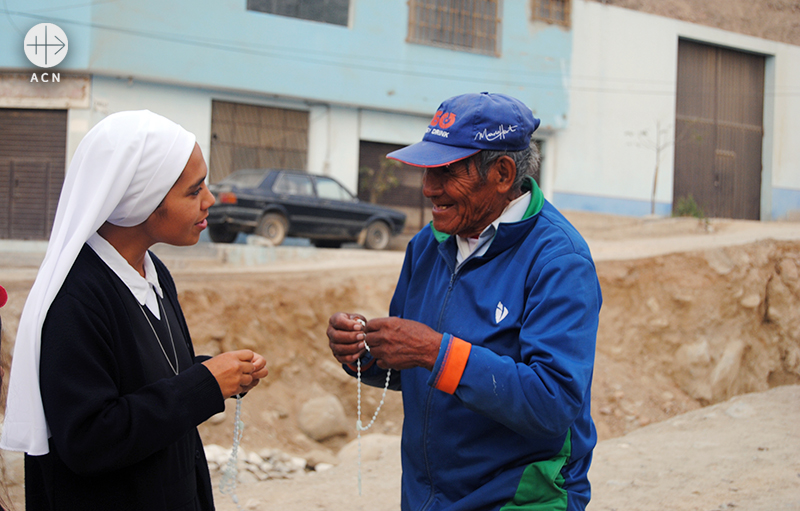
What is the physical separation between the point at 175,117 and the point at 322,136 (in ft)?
11.3

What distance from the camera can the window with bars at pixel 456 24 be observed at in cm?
1639

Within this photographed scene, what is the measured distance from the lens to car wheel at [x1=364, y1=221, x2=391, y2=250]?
13391mm

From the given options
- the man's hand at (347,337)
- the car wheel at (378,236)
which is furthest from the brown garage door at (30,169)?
the man's hand at (347,337)

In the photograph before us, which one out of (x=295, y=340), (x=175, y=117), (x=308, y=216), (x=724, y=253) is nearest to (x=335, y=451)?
(x=295, y=340)

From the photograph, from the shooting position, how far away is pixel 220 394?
171cm

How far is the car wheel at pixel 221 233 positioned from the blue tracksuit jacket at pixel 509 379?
10382 mm

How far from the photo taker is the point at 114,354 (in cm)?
165

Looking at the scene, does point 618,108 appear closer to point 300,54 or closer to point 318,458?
point 300,54

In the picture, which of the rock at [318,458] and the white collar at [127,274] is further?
the rock at [318,458]

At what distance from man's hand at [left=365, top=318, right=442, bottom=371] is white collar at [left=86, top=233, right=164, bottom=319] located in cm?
66

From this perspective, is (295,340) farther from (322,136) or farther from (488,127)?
(322,136)

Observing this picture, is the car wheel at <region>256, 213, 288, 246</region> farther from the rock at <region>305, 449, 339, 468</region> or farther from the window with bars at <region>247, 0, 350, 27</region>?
the rock at <region>305, 449, 339, 468</region>

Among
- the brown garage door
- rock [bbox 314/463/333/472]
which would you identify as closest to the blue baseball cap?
rock [bbox 314/463/333/472]

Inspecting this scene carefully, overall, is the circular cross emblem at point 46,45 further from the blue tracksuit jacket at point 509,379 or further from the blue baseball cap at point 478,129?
the blue tracksuit jacket at point 509,379
